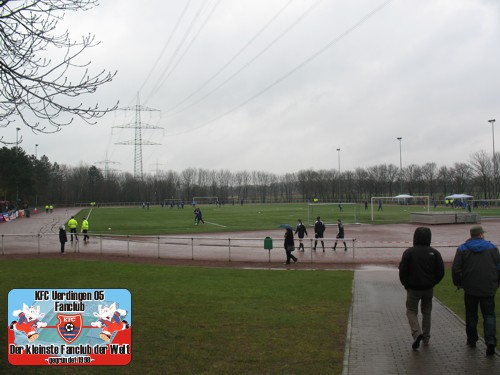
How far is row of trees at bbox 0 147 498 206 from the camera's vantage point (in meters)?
114

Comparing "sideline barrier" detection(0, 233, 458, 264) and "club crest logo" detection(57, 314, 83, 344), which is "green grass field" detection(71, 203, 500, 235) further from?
"club crest logo" detection(57, 314, 83, 344)

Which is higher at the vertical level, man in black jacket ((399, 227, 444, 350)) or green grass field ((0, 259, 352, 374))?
man in black jacket ((399, 227, 444, 350))

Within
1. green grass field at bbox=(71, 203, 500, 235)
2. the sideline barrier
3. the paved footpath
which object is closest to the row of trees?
green grass field at bbox=(71, 203, 500, 235)

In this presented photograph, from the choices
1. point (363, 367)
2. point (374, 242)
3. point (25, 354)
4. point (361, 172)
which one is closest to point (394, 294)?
point (363, 367)

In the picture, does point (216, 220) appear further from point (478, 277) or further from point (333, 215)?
point (478, 277)

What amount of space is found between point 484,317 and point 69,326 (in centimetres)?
562

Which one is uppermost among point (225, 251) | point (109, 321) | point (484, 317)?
point (109, 321)

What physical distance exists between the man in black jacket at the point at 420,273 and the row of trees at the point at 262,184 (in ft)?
298

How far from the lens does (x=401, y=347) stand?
6801mm

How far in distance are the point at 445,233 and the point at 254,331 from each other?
27.7 m

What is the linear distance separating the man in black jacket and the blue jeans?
0.57m

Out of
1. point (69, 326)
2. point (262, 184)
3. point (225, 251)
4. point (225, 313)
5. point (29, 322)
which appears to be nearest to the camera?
point (69, 326)

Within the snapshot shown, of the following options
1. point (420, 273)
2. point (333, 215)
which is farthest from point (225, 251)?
point (333, 215)

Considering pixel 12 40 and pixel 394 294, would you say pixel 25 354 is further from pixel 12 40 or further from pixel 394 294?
pixel 394 294
